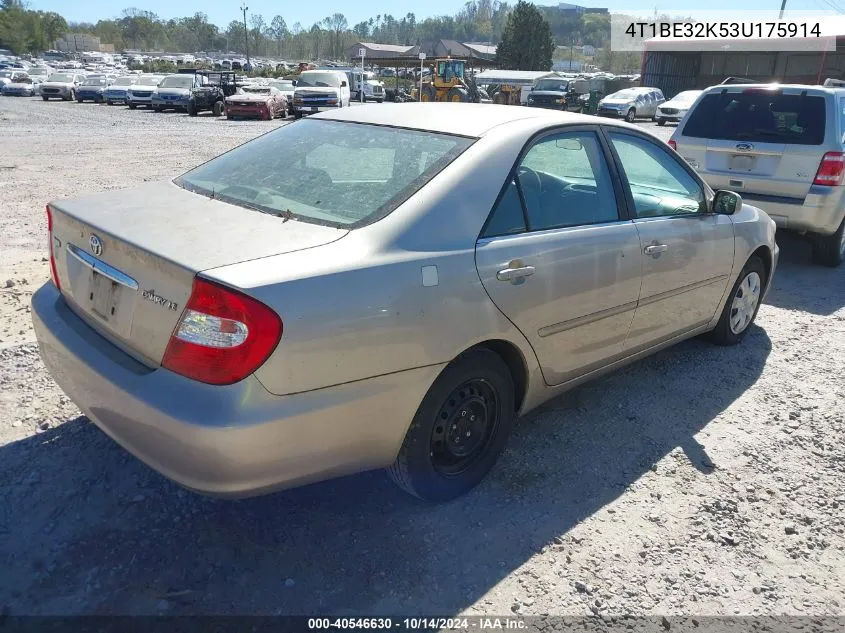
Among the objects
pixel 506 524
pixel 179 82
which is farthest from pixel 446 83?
pixel 506 524

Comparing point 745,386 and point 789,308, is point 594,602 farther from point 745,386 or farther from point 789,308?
point 789,308

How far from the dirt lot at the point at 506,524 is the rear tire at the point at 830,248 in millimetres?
3598

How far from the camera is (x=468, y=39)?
175250 mm

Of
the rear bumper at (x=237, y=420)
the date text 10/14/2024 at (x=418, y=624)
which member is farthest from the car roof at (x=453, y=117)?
the date text 10/14/2024 at (x=418, y=624)

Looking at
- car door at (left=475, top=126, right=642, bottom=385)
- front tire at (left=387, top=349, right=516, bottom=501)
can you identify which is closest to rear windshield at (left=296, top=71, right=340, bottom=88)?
car door at (left=475, top=126, right=642, bottom=385)

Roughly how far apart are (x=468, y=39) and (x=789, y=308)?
184 m

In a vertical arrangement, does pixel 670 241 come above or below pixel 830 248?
above

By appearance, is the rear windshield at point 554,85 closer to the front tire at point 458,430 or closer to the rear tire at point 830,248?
the rear tire at point 830,248

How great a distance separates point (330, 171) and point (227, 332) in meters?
1.19

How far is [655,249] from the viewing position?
3684 mm

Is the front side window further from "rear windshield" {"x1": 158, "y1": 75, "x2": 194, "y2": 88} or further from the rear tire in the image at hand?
"rear windshield" {"x1": 158, "y1": 75, "x2": 194, "y2": 88}

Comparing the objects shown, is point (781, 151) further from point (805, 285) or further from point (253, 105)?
point (253, 105)

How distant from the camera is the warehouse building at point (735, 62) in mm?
30656

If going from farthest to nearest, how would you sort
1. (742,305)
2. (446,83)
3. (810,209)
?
1. (446,83)
2. (810,209)
3. (742,305)
